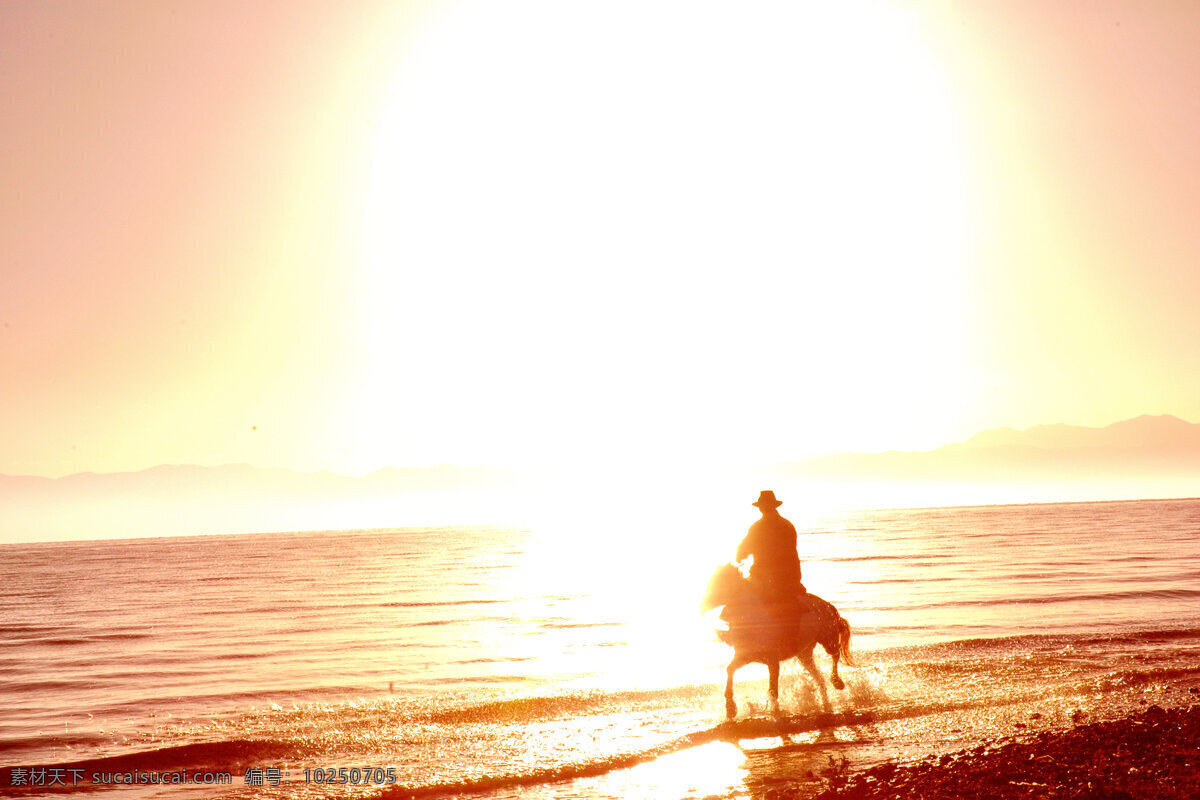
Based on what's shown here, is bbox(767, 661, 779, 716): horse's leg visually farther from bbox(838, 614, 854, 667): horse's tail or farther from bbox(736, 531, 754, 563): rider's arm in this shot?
bbox(736, 531, 754, 563): rider's arm

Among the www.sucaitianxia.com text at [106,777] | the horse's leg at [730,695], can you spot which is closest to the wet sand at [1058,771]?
the horse's leg at [730,695]

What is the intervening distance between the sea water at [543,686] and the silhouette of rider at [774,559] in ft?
3.72

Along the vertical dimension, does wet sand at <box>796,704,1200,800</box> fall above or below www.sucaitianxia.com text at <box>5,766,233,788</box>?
above

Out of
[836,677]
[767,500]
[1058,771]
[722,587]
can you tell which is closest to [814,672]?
[836,677]

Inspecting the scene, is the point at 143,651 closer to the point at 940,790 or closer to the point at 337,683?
the point at 337,683

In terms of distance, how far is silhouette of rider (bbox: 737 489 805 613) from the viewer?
12234 mm

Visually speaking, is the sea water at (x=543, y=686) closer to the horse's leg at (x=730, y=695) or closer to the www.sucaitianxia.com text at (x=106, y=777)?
the www.sucaitianxia.com text at (x=106, y=777)

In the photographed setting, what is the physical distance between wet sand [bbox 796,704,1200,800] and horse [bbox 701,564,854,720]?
10.6 feet

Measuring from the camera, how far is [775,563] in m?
12.3

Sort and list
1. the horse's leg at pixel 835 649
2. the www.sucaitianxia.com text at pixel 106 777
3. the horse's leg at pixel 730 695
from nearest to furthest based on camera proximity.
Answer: the www.sucaitianxia.com text at pixel 106 777 < the horse's leg at pixel 730 695 < the horse's leg at pixel 835 649

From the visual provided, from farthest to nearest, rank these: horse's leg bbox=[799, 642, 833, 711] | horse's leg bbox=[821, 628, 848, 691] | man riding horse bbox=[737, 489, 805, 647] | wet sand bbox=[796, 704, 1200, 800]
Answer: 1. horse's leg bbox=[821, 628, 848, 691]
2. horse's leg bbox=[799, 642, 833, 711]
3. man riding horse bbox=[737, 489, 805, 647]
4. wet sand bbox=[796, 704, 1200, 800]

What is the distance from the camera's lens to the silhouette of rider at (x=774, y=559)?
12234mm


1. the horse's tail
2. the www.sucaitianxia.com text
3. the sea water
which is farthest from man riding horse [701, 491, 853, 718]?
the www.sucaitianxia.com text

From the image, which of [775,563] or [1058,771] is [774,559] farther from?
[1058,771]
